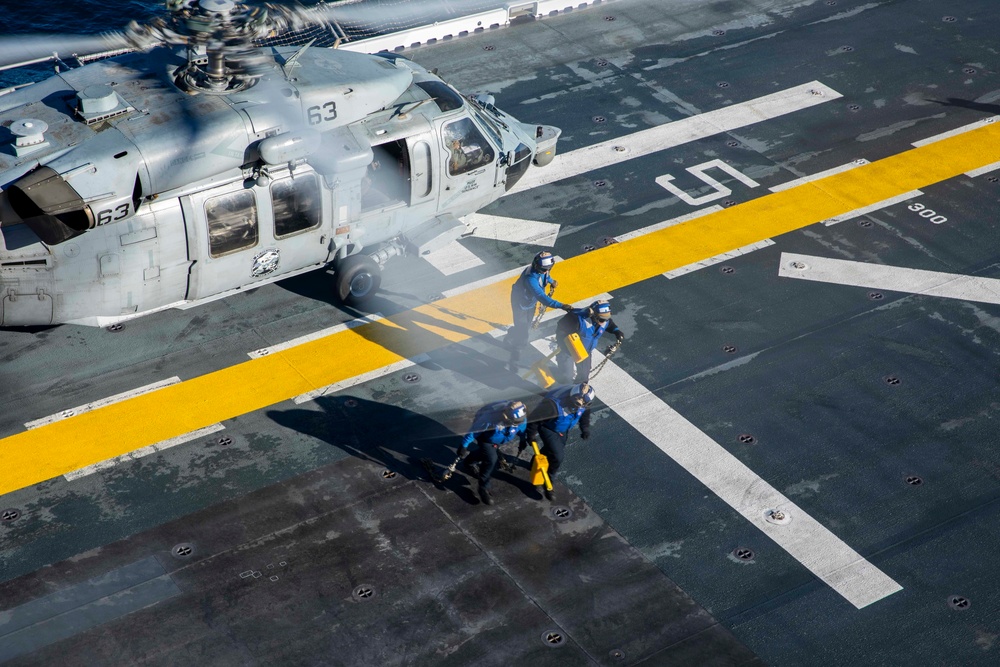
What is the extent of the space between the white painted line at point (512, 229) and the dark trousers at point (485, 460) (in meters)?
6.55

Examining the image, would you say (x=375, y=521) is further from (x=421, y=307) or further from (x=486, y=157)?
(x=486, y=157)

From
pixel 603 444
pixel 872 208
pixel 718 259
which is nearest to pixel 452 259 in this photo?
pixel 718 259

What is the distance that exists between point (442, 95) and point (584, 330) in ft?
16.9

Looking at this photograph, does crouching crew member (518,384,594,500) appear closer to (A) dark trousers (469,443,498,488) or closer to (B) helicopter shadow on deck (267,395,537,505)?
(A) dark trousers (469,443,498,488)

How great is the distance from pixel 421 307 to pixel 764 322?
19.9 ft

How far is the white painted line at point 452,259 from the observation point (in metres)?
21.5

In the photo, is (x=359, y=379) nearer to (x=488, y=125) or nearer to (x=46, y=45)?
(x=488, y=125)

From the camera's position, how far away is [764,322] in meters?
20.3

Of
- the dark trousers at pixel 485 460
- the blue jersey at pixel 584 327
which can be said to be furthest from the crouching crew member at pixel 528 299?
the dark trousers at pixel 485 460

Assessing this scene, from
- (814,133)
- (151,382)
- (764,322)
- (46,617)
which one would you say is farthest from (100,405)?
(814,133)

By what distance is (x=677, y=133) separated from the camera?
82.7 feet

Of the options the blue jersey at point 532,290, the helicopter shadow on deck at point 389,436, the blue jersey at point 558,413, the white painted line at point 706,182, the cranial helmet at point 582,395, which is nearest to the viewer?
the cranial helmet at point 582,395

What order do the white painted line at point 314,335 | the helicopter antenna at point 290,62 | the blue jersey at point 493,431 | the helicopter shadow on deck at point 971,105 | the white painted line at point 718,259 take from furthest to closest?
the helicopter shadow on deck at point 971,105
the white painted line at point 718,259
the white painted line at point 314,335
the helicopter antenna at point 290,62
the blue jersey at point 493,431

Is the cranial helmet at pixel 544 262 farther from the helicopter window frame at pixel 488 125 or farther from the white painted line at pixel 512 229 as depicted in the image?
the white painted line at pixel 512 229
